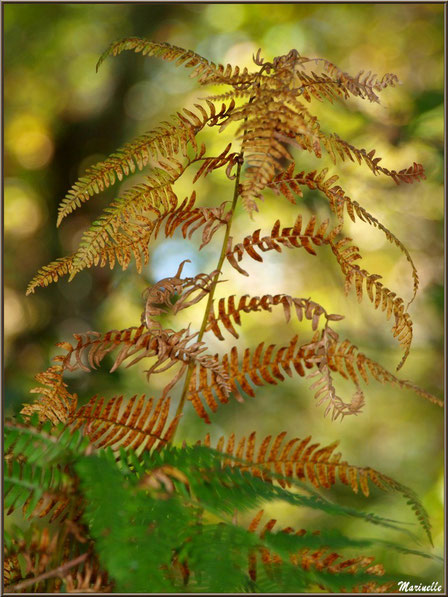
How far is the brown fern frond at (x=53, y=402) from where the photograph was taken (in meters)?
0.51

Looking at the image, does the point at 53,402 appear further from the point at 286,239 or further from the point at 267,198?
the point at 267,198

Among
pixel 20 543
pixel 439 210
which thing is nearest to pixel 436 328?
pixel 439 210

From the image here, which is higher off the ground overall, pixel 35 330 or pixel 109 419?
pixel 35 330

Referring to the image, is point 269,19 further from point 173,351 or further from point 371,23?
point 173,351

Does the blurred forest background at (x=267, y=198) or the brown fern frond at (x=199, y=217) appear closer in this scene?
the brown fern frond at (x=199, y=217)

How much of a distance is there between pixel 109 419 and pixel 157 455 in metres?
0.06

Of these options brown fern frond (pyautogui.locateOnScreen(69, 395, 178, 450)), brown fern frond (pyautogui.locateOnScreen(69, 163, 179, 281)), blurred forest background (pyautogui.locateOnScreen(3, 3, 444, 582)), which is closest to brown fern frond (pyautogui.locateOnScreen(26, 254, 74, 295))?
brown fern frond (pyautogui.locateOnScreen(69, 163, 179, 281))

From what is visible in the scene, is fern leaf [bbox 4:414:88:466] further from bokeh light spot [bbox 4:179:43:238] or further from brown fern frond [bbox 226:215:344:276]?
bokeh light spot [bbox 4:179:43:238]

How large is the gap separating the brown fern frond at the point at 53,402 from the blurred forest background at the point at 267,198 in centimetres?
94

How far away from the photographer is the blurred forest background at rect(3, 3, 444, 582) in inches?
60.1

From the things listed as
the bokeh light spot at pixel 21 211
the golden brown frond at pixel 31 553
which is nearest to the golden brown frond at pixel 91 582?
the golden brown frond at pixel 31 553

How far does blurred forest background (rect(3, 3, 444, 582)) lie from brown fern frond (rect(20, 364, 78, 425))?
3.07 ft

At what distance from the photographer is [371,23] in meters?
1.69

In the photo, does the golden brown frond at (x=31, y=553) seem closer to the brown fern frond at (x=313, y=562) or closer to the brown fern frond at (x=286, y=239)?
the brown fern frond at (x=313, y=562)
